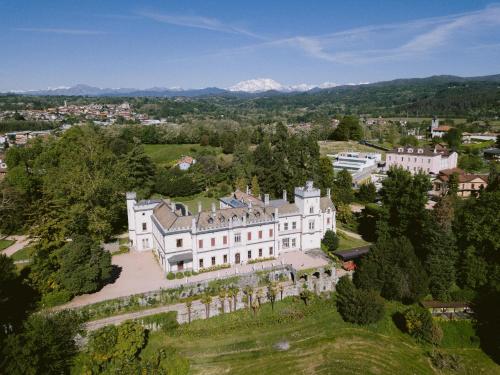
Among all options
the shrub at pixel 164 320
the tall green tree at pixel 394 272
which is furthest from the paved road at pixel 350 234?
the shrub at pixel 164 320

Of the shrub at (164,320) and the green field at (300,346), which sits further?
the shrub at (164,320)

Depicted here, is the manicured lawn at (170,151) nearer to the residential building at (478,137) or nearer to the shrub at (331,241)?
the shrub at (331,241)

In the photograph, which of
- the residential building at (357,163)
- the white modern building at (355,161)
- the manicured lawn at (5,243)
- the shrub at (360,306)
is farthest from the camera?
the white modern building at (355,161)

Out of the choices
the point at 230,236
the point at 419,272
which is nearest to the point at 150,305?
the point at 230,236

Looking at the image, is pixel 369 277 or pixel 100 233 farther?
pixel 100 233

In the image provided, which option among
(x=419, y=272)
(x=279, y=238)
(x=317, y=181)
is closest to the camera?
(x=419, y=272)

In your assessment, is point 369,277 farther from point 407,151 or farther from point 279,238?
point 407,151

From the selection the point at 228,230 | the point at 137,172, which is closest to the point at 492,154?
the point at 228,230
